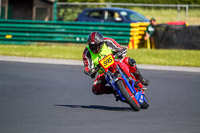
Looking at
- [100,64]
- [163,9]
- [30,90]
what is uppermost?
[163,9]

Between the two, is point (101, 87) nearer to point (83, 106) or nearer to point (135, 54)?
A: point (83, 106)

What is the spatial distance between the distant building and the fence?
115cm

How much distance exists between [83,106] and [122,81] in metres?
1.27

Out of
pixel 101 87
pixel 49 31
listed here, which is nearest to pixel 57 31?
pixel 49 31

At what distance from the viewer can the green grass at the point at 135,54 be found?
16.4 metres

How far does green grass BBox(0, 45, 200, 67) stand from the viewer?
16.4 metres

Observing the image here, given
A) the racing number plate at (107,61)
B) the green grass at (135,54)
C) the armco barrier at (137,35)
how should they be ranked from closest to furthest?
1. the racing number plate at (107,61)
2. the green grass at (135,54)
3. the armco barrier at (137,35)

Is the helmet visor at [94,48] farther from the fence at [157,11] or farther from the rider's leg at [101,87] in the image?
the fence at [157,11]

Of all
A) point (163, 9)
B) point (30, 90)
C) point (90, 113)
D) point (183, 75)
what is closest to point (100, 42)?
point (90, 113)

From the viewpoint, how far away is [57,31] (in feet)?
66.7

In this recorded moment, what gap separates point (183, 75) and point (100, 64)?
6.62 m

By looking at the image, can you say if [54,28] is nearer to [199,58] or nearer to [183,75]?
[199,58]

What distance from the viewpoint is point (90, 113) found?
7469 mm

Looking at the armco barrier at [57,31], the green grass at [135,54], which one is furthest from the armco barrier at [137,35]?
the green grass at [135,54]
